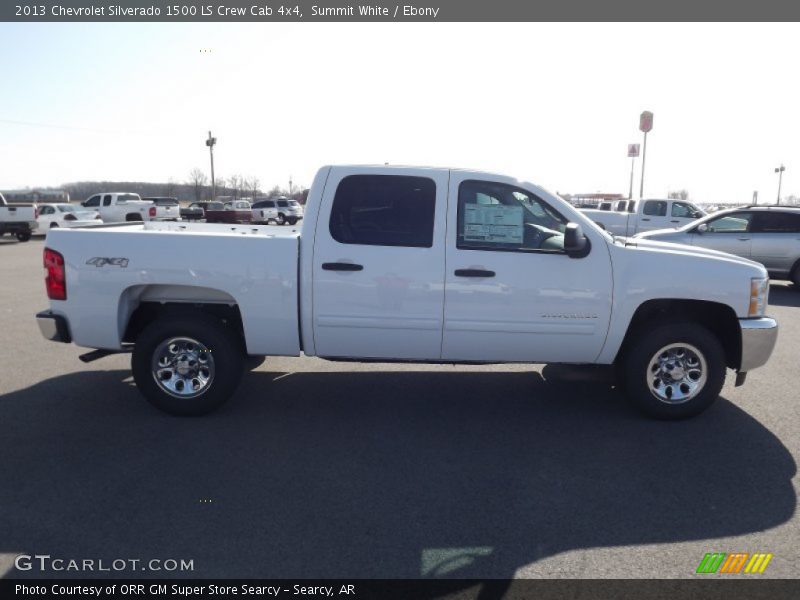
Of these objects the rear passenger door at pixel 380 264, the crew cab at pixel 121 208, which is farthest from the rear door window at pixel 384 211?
the crew cab at pixel 121 208

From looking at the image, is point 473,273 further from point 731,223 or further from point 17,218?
point 17,218

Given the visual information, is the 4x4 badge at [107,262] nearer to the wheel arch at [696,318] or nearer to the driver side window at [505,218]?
the driver side window at [505,218]

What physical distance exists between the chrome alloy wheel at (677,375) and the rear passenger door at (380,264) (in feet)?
6.20

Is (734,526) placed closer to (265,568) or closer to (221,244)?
(265,568)

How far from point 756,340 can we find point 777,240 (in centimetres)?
897

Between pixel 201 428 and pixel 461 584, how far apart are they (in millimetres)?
2728

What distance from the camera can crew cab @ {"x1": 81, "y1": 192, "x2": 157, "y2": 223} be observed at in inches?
1149

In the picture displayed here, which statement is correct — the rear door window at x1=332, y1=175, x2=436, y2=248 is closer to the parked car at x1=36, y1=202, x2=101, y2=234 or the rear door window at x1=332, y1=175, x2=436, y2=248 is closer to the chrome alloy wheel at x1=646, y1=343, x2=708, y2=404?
the chrome alloy wheel at x1=646, y1=343, x2=708, y2=404

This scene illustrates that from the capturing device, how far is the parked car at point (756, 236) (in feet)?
40.5

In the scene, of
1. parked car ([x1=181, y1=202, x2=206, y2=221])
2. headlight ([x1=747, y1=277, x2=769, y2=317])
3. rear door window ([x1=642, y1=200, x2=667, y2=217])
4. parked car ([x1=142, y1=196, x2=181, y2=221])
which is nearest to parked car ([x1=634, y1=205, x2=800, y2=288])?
rear door window ([x1=642, y1=200, x2=667, y2=217])

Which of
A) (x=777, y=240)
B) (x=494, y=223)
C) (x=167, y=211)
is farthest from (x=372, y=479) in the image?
(x=167, y=211)

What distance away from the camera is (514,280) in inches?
191

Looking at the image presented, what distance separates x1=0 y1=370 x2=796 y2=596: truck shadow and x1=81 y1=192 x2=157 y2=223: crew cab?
85.0 ft

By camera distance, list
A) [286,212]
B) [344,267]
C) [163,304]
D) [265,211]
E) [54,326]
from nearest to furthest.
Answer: [344,267], [54,326], [163,304], [265,211], [286,212]
